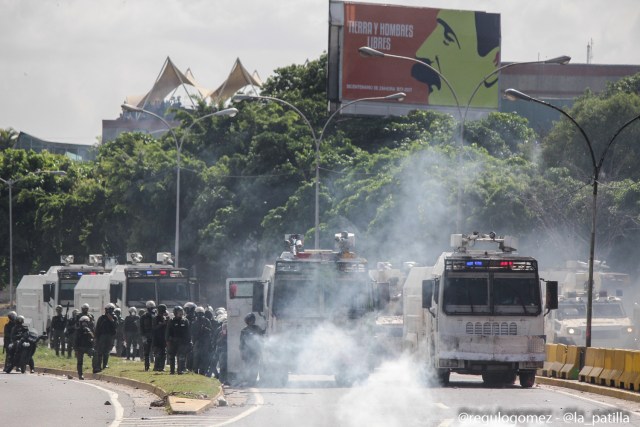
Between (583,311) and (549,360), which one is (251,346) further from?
(583,311)

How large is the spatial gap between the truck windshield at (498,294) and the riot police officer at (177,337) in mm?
6174

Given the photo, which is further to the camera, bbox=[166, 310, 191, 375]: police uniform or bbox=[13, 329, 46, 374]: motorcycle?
bbox=[13, 329, 46, 374]: motorcycle

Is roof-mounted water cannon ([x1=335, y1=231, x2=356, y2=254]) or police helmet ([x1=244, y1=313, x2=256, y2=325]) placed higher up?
roof-mounted water cannon ([x1=335, y1=231, x2=356, y2=254])

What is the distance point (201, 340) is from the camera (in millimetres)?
29141

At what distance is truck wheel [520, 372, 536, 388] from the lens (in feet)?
84.2

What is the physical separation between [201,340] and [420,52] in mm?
42478

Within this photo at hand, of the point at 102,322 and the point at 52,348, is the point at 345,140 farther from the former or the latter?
the point at 102,322

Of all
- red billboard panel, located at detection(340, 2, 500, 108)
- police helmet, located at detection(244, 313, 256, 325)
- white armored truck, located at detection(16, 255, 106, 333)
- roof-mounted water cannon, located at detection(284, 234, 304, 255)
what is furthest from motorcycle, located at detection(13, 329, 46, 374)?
red billboard panel, located at detection(340, 2, 500, 108)

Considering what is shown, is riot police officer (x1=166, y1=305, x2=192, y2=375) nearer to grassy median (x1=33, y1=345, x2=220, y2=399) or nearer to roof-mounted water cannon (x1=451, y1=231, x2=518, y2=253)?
grassy median (x1=33, y1=345, x2=220, y2=399)

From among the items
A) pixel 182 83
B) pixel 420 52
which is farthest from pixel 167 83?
pixel 420 52

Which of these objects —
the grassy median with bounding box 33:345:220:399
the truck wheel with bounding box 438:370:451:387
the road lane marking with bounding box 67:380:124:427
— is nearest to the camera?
the road lane marking with bounding box 67:380:124:427

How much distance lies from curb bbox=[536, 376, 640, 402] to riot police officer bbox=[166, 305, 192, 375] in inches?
318

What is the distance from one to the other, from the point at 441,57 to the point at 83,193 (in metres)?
21.0

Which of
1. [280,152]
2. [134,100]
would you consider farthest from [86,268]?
[134,100]
